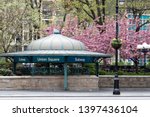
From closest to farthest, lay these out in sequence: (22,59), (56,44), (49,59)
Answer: (49,59)
(56,44)
(22,59)

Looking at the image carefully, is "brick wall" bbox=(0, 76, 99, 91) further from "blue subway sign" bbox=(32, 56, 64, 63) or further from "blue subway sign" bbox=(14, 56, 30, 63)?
"blue subway sign" bbox=(14, 56, 30, 63)

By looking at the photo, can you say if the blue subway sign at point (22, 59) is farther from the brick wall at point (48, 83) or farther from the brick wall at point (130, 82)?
the brick wall at point (130, 82)

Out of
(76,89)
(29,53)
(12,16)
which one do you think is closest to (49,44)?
(29,53)

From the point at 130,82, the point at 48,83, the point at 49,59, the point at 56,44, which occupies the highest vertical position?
the point at 56,44

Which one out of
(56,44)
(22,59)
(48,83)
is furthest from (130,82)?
(22,59)

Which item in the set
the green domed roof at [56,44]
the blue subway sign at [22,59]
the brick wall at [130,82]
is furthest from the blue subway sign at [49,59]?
the brick wall at [130,82]

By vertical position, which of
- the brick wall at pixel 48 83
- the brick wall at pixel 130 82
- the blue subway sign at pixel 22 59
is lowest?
the brick wall at pixel 130 82

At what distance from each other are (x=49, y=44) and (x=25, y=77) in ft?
10.2

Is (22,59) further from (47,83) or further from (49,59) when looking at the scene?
(47,83)

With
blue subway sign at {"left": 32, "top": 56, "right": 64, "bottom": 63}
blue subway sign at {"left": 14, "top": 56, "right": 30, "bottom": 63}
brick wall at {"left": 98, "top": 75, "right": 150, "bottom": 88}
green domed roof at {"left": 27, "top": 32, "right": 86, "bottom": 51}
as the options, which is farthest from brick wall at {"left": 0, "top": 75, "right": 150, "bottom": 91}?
brick wall at {"left": 98, "top": 75, "right": 150, "bottom": 88}

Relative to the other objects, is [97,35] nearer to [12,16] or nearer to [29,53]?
[12,16]

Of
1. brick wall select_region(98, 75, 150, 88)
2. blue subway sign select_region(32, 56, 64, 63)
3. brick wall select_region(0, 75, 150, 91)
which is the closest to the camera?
brick wall select_region(0, 75, 150, 91)

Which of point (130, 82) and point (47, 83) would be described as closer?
point (47, 83)

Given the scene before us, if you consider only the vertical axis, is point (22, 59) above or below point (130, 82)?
above
